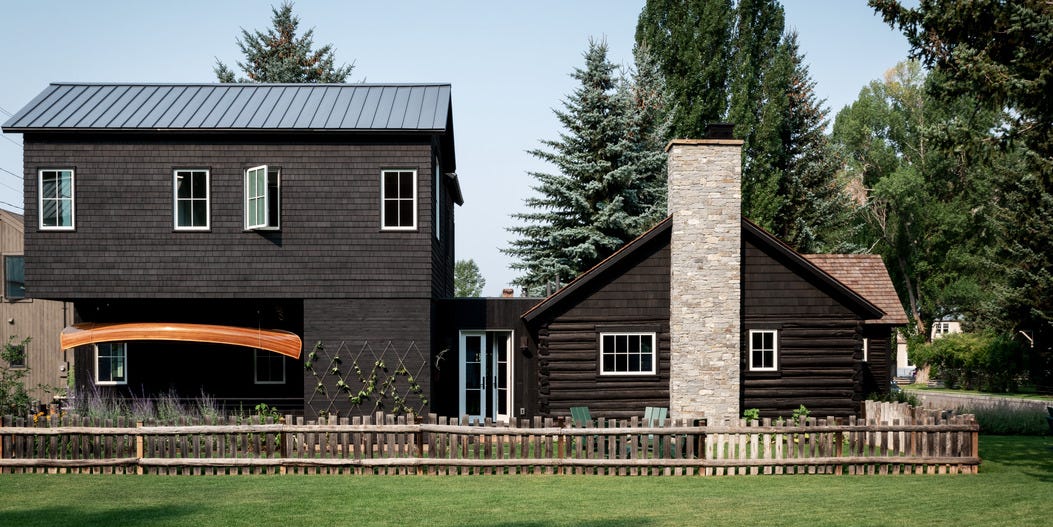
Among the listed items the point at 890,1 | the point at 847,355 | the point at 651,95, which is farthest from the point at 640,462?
the point at 651,95

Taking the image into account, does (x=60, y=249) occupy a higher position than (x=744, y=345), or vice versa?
(x=60, y=249)

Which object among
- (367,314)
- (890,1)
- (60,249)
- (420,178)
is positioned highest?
(890,1)

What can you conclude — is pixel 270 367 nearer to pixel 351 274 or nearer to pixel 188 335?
pixel 188 335

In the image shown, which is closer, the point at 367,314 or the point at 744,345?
the point at 367,314

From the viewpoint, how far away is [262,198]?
1841 cm

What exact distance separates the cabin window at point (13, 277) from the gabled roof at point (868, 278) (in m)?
25.5

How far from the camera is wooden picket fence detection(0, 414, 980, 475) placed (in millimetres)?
13969

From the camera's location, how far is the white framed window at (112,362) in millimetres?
20719

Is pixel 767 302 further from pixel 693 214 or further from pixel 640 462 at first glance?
pixel 640 462

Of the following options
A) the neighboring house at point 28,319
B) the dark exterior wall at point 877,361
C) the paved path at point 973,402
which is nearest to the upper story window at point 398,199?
the paved path at point 973,402

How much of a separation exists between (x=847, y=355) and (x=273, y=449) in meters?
13.4

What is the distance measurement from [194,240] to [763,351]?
13.1 metres

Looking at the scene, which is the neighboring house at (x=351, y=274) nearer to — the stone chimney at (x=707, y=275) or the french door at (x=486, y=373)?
the stone chimney at (x=707, y=275)

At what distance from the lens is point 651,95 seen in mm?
36250
